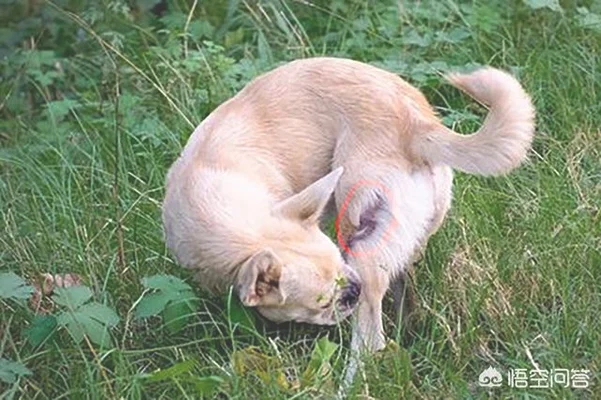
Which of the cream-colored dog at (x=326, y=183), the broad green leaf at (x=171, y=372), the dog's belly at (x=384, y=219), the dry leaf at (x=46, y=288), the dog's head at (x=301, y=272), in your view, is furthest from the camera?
the dry leaf at (x=46, y=288)

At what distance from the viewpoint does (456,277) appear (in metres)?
5.11

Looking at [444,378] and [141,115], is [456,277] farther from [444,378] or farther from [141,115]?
[141,115]

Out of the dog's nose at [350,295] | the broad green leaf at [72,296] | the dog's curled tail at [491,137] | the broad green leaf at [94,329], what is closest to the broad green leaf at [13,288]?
the broad green leaf at [72,296]

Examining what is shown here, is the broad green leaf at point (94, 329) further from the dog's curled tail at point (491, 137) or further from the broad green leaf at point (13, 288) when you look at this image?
the dog's curled tail at point (491, 137)

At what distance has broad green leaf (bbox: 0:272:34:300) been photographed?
15.7 feet

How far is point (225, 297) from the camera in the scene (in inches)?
195

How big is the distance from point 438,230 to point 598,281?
0.64 metres

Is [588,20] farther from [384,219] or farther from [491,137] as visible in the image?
[384,219]

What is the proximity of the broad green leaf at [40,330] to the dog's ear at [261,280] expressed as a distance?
63cm

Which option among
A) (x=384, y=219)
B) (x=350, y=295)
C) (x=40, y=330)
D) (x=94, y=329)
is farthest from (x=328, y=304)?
(x=40, y=330)

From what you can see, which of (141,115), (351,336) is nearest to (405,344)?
(351,336)

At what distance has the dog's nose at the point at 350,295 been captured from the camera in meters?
4.82

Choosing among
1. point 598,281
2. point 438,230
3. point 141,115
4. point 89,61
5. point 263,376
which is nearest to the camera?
point 263,376

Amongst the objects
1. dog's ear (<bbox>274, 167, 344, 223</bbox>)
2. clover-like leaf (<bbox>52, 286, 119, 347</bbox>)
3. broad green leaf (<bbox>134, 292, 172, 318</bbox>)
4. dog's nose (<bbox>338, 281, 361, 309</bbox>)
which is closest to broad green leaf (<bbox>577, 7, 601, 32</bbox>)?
dog's ear (<bbox>274, 167, 344, 223</bbox>)
